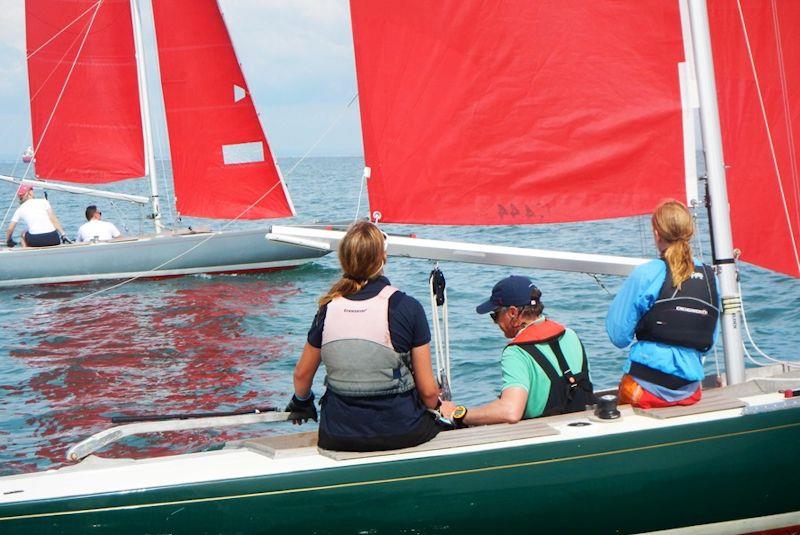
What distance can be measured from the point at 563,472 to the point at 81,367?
7640mm

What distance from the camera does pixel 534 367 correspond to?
168 inches

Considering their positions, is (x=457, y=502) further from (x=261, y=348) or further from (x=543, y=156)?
(x=261, y=348)

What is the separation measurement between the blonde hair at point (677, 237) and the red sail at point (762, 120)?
90 centimetres

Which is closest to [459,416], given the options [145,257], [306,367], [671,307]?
[306,367]

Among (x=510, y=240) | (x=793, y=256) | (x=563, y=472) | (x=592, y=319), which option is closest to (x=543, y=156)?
(x=793, y=256)

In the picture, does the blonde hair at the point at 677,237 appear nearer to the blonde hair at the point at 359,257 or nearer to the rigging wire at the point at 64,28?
the blonde hair at the point at 359,257

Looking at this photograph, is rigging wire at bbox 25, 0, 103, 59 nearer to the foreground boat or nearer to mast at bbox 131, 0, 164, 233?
mast at bbox 131, 0, 164, 233

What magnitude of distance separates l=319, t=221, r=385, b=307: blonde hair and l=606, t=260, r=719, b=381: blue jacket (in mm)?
1037

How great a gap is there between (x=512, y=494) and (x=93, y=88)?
17.9 metres

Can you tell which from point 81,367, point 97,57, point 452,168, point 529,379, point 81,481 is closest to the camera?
point 81,481

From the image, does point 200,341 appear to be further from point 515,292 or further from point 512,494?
point 512,494

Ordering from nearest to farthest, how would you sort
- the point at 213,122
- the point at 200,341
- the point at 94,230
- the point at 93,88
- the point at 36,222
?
the point at 200,341
the point at 36,222
the point at 94,230
the point at 213,122
the point at 93,88

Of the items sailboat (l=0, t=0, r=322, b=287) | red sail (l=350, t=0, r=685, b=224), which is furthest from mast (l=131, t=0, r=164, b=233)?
red sail (l=350, t=0, r=685, b=224)

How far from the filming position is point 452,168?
5324 mm
